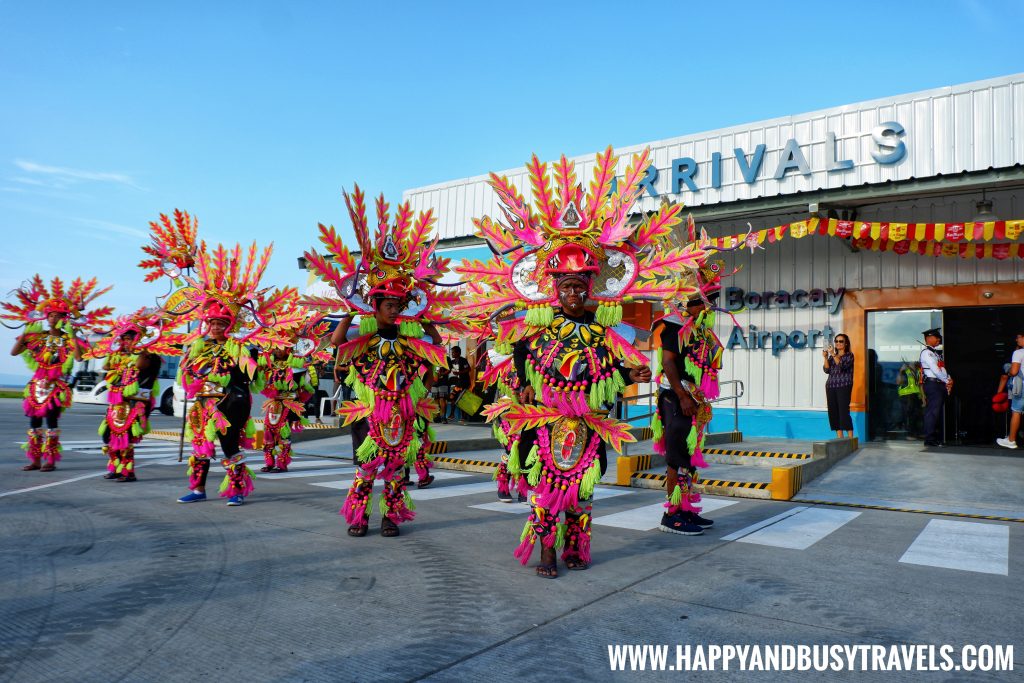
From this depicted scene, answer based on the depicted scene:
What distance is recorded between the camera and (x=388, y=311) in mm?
5363

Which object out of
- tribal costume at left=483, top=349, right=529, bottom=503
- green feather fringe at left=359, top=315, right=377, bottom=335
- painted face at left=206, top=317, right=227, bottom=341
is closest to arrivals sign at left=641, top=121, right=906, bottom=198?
tribal costume at left=483, top=349, right=529, bottom=503

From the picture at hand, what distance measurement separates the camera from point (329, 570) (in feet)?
13.8

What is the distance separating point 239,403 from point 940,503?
7.36 metres

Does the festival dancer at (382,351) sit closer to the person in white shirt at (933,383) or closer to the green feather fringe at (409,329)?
the green feather fringe at (409,329)

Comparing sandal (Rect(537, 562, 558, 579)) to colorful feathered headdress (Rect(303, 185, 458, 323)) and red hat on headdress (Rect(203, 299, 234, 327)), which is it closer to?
colorful feathered headdress (Rect(303, 185, 458, 323))

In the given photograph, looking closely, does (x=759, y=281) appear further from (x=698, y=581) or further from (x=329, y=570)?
(x=329, y=570)

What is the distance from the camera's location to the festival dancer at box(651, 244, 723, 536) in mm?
5484

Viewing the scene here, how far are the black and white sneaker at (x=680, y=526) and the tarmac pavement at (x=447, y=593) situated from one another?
0.17 m

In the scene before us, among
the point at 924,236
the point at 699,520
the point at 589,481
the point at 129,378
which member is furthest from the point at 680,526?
the point at 924,236

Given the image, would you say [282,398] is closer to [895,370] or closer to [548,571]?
[548,571]

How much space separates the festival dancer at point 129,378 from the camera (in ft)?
26.5

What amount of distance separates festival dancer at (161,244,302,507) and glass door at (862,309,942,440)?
441 inches

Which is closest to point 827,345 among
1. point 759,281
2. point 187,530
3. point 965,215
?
point 759,281

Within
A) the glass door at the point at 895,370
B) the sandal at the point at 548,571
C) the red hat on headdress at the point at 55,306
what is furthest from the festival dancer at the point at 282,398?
the glass door at the point at 895,370
